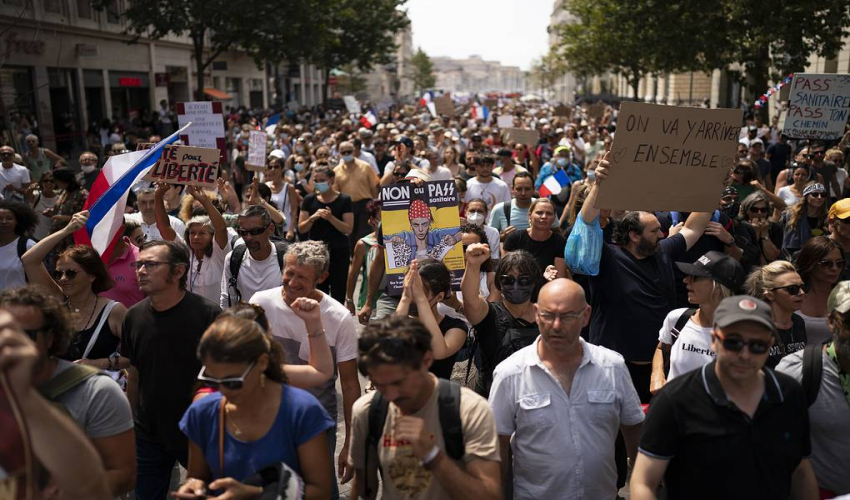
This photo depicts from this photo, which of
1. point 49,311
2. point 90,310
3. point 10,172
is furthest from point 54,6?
point 49,311

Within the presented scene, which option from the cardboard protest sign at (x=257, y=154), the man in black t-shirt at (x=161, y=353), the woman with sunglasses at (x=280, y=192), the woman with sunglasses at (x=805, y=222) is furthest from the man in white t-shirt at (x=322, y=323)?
the cardboard protest sign at (x=257, y=154)

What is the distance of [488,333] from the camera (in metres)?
4.44

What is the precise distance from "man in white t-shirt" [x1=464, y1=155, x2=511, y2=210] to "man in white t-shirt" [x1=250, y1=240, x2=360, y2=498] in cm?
555

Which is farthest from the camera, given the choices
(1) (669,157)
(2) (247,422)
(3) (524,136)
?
(3) (524,136)

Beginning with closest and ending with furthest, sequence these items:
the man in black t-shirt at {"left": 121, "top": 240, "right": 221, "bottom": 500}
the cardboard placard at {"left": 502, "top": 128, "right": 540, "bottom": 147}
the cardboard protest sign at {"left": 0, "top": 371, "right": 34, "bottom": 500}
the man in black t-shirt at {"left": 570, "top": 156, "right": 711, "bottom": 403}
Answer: the cardboard protest sign at {"left": 0, "top": 371, "right": 34, "bottom": 500}
the man in black t-shirt at {"left": 121, "top": 240, "right": 221, "bottom": 500}
the man in black t-shirt at {"left": 570, "top": 156, "right": 711, "bottom": 403}
the cardboard placard at {"left": 502, "top": 128, "right": 540, "bottom": 147}

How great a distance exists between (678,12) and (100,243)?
2250cm

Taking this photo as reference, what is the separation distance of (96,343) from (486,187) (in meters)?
6.22

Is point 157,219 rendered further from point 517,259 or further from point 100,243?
point 517,259

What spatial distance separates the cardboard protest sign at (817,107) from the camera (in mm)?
10914

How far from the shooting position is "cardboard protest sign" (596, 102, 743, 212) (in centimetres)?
544

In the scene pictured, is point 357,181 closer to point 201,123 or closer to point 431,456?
point 201,123

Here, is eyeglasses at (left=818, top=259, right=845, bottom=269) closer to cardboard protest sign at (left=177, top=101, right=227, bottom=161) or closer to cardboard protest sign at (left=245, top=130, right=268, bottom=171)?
cardboard protest sign at (left=177, top=101, right=227, bottom=161)

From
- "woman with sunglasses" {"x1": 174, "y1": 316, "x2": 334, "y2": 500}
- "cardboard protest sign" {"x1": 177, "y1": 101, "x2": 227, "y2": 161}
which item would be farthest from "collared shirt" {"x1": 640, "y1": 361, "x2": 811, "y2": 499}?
"cardboard protest sign" {"x1": 177, "y1": 101, "x2": 227, "y2": 161}

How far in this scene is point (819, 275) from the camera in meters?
4.78
